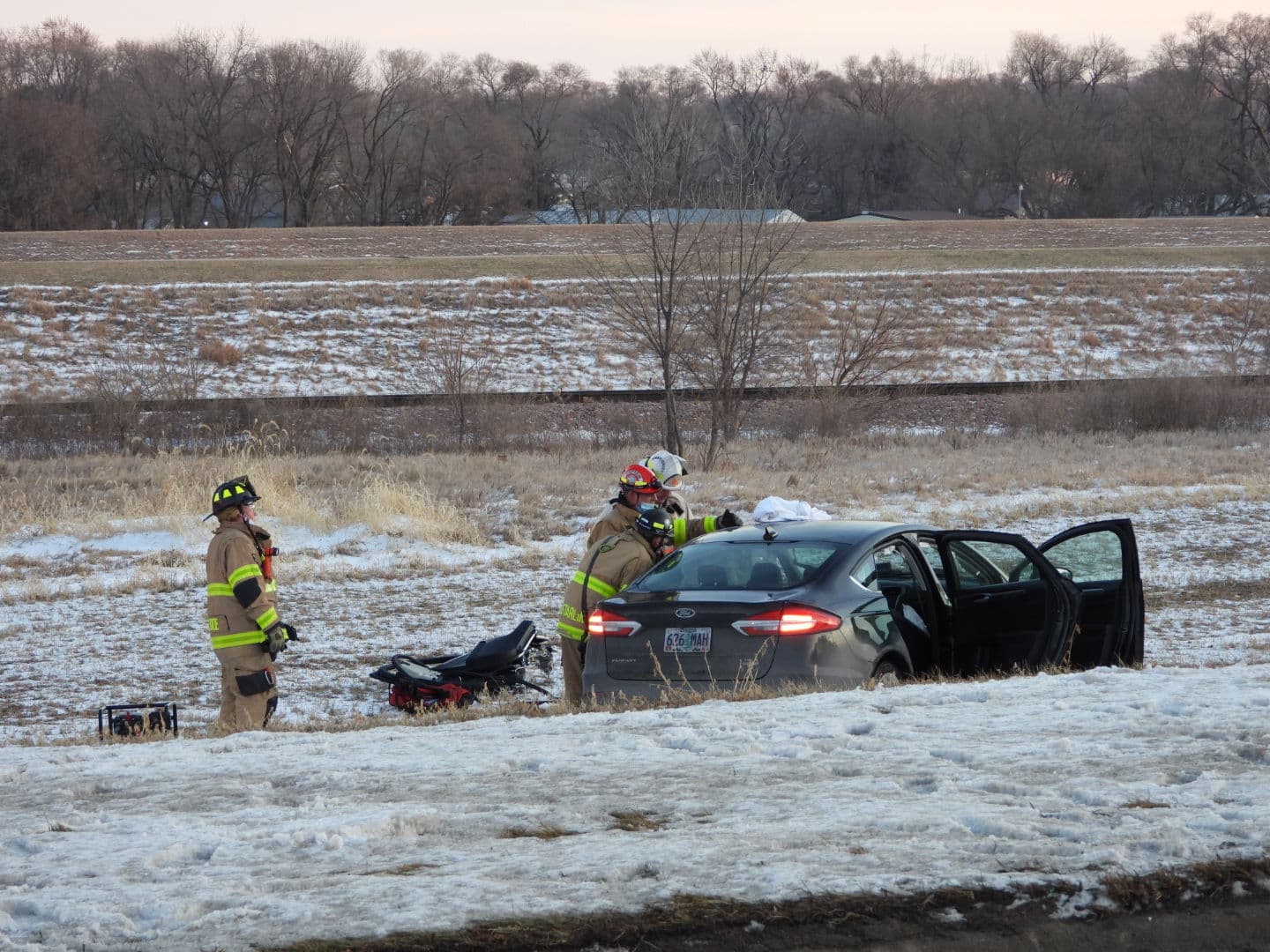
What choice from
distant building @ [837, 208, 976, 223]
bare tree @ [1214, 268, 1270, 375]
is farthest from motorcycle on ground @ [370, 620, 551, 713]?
distant building @ [837, 208, 976, 223]

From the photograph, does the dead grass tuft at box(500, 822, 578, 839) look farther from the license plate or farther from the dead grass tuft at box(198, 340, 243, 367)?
the dead grass tuft at box(198, 340, 243, 367)

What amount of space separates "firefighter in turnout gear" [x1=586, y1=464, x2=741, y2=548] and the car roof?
0.33 metres

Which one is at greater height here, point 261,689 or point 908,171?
point 908,171

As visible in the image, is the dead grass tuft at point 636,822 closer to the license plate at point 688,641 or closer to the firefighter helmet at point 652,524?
the license plate at point 688,641

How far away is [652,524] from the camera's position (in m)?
8.27

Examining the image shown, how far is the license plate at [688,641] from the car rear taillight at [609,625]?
22 cm

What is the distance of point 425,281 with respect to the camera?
4828cm

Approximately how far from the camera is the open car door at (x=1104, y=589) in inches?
311

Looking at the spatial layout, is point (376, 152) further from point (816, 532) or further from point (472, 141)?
point (816, 532)

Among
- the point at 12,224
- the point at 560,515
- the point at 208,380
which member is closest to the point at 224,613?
the point at 560,515

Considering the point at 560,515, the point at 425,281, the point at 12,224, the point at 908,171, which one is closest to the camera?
the point at 560,515

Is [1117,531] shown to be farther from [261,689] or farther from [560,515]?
[560,515]

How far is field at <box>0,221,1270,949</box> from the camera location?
413 cm

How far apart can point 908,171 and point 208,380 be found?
3044 inches
